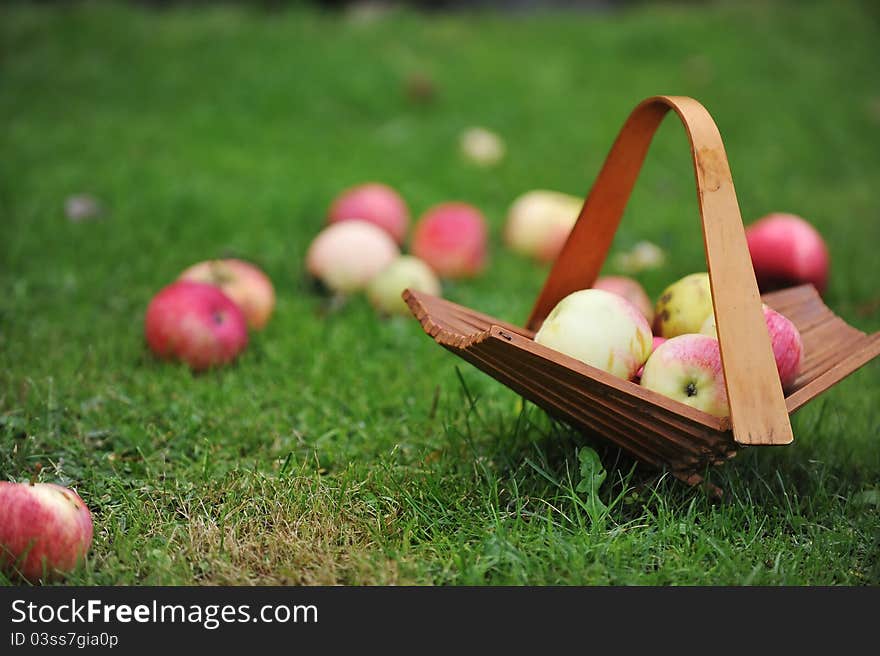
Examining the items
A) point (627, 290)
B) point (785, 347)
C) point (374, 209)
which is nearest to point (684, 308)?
point (785, 347)

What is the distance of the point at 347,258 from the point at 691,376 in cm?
198

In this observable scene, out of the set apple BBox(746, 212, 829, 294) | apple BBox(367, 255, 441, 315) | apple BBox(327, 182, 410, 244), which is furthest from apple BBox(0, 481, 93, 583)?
apple BBox(746, 212, 829, 294)

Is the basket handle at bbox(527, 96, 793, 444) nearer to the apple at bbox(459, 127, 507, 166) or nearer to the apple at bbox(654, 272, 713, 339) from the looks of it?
the apple at bbox(654, 272, 713, 339)

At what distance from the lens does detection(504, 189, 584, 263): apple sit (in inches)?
169

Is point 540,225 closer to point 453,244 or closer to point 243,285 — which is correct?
point 453,244

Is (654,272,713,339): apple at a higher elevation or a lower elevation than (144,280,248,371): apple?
higher

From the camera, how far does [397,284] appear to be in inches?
136

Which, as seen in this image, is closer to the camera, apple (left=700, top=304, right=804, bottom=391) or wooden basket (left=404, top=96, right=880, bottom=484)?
wooden basket (left=404, top=96, right=880, bottom=484)

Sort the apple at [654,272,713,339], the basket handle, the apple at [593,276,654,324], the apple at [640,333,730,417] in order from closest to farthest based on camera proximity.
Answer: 1. the basket handle
2. the apple at [640,333,730,417]
3. the apple at [654,272,713,339]
4. the apple at [593,276,654,324]

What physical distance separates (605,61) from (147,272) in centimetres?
428

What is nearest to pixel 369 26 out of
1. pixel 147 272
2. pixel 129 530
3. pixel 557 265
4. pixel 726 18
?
pixel 726 18

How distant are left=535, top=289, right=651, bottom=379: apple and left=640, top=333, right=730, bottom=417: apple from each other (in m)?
0.06

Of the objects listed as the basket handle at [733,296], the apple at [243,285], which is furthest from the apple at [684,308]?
the apple at [243,285]

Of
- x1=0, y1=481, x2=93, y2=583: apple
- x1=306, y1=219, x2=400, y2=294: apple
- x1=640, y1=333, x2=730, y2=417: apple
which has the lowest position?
x1=0, y1=481, x2=93, y2=583: apple
